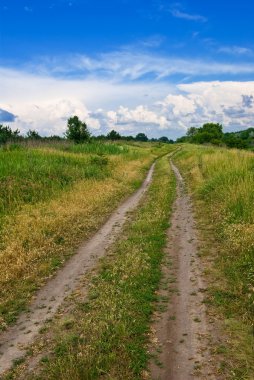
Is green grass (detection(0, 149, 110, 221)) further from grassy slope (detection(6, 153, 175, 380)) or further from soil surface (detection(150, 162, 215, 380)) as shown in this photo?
soil surface (detection(150, 162, 215, 380))

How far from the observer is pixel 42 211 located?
15125 mm

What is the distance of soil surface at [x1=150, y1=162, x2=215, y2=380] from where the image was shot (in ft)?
18.5

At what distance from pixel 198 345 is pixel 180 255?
4.55 metres

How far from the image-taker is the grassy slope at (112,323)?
220 inches

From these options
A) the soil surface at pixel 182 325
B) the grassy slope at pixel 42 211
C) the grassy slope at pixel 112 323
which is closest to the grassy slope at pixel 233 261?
the soil surface at pixel 182 325

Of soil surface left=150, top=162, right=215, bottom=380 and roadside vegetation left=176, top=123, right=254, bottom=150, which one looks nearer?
soil surface left=150, top=162, right=215, bottom=380

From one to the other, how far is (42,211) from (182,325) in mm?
9523

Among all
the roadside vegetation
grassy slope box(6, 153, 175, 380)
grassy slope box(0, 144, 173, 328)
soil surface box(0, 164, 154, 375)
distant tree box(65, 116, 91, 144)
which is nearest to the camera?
grassy slope box(6, 153, 175, 380)

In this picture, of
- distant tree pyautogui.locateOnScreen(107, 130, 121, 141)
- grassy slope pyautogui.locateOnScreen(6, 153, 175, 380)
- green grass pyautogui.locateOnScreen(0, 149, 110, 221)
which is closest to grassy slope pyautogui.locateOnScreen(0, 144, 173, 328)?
green grass pyautogui.locateOnScreen(0, 149, 110, 221)

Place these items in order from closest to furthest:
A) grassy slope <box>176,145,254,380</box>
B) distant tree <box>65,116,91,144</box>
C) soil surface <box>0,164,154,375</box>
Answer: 1. grassy slope <box>176,145,254,380</box>
2. soil surface <box>0,164,154,375</box>
3. distant tree <box>65,116,91,144</box>

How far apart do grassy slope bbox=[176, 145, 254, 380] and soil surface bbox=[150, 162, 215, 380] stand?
0.34 meters

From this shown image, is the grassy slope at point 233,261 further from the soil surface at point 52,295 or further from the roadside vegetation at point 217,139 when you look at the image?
the roadside vegetation at point 217,139

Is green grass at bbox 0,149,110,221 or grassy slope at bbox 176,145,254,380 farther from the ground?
green grass at bbox 0,149,110,221

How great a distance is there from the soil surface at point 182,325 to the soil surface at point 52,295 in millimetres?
2151
